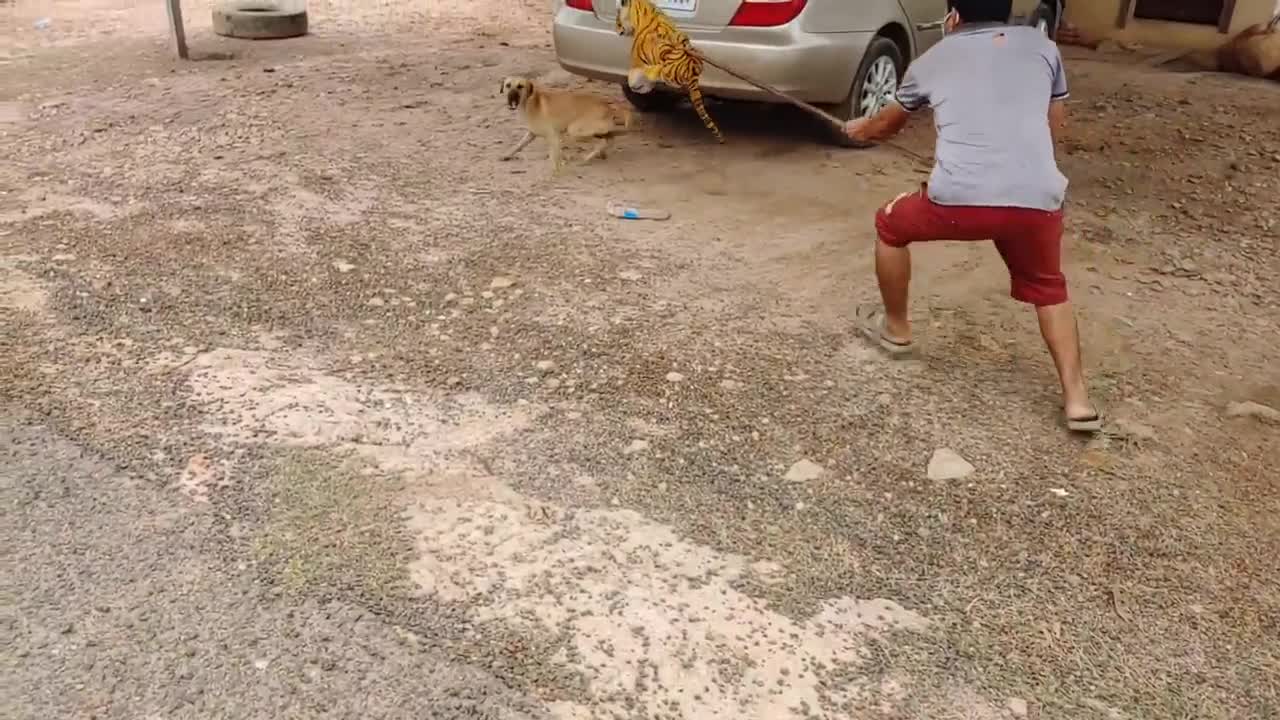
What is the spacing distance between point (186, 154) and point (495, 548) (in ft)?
13.6

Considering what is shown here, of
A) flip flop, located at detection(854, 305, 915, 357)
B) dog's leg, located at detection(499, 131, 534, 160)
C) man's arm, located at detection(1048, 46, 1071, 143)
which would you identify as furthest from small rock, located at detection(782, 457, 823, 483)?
dog's leg, located at detection(499, 131, 534, 160)

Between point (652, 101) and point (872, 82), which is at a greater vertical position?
point (872, 82)

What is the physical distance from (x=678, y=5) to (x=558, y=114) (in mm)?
930

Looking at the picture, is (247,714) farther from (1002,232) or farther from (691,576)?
(1002,232)

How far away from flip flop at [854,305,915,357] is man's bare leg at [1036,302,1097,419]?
0.53 m

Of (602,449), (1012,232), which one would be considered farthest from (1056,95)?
(602,449)

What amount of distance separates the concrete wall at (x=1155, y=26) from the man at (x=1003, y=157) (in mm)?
7091

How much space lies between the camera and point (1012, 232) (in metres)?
3.31

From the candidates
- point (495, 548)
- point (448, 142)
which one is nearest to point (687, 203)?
point (448, 142)

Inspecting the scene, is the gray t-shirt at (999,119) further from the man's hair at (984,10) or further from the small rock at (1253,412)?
the small rock at (1253,412)

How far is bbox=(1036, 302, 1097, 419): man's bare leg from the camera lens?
11.0ft

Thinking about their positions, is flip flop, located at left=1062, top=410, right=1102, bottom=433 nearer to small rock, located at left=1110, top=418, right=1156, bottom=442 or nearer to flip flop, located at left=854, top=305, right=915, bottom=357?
small rock, located at left=1110, top=418, right=1156, bottom=442

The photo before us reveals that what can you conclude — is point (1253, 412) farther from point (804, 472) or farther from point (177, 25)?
point (177, 25)

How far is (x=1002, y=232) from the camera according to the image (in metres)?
3.32
